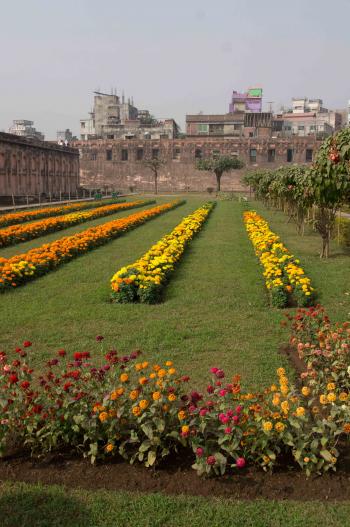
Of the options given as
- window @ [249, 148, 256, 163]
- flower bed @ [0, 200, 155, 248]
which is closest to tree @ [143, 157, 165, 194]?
window @ [249, 148, 256, 163]

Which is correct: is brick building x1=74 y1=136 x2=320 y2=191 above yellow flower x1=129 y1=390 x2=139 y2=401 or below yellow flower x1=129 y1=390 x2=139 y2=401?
above

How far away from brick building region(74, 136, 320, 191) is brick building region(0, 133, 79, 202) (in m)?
16.8

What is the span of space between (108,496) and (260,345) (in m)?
3.24

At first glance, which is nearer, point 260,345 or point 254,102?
point 260,345

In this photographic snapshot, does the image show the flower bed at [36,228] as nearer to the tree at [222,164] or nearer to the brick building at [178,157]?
the tree at [222,164]

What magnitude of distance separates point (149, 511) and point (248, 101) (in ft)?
280

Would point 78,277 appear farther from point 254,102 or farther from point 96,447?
point 254,102

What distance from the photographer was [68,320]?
7.30 metres

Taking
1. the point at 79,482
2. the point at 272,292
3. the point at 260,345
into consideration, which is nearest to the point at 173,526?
the point at 79,482

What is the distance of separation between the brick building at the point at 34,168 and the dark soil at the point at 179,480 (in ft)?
108

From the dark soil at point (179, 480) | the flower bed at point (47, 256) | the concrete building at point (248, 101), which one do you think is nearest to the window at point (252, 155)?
the concrete building at point (248, 101)

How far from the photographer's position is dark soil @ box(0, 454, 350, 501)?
131 inches

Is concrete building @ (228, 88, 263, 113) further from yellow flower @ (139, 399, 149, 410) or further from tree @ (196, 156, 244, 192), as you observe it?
yellow flower @ (139, 399, 149, 410)

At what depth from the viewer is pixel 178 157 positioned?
68.1 metres
